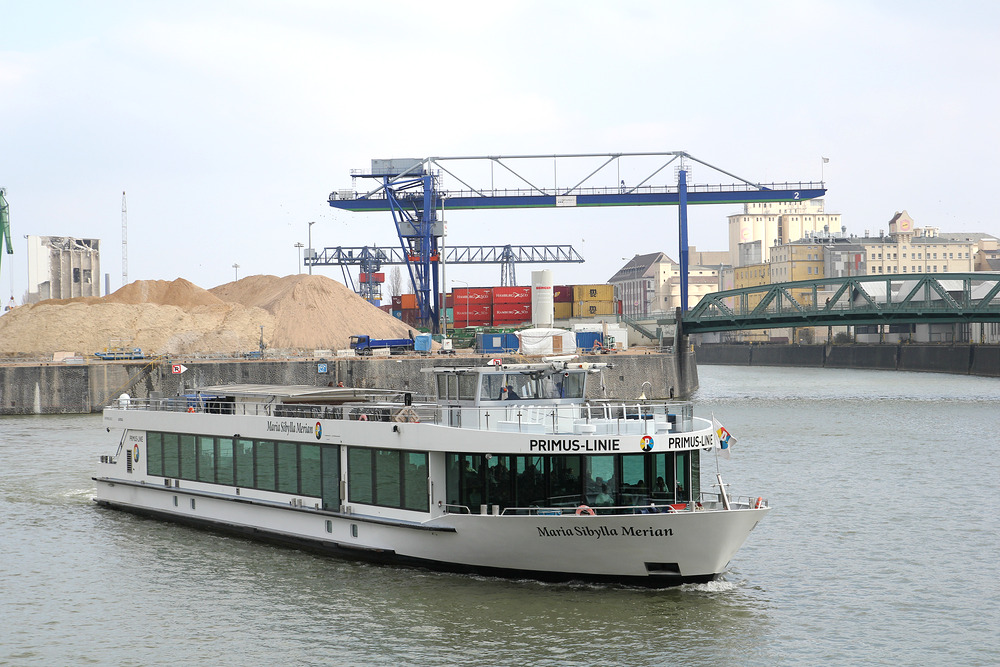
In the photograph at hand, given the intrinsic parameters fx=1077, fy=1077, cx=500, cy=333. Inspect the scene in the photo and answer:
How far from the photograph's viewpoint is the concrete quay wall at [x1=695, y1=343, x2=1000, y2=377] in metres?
102

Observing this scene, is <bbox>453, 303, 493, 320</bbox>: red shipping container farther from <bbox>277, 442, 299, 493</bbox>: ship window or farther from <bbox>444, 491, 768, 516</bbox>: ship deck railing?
<bbox>444, 491, 768, 516</bbox>: ship deck railing

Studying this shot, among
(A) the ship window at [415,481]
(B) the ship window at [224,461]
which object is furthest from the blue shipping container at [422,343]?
(A) the ship window at [415,481]

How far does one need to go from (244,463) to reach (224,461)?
816 millimetres

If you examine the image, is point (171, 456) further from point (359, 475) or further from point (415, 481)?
point (415, 481)

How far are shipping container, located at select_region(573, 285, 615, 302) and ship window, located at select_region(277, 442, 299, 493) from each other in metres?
77.3

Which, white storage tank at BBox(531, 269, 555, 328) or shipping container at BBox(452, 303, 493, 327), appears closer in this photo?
white storage tank at BBox(531, 269, 555, 328)

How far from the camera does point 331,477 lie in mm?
21938

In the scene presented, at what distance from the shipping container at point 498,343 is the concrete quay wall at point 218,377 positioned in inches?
280

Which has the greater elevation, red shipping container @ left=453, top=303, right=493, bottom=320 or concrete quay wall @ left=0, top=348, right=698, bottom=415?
red shipping container @ left=453, top=303, right=493, bottom=320

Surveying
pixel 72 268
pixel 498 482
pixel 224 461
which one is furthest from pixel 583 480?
pixel 72 268

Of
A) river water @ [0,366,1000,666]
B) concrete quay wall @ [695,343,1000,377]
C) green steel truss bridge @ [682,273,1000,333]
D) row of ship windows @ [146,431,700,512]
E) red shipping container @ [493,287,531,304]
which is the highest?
red shipping container @ [493,287,531,304]

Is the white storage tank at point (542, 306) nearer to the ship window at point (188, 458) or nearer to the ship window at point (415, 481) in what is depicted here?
the ship window at point (188, 458)

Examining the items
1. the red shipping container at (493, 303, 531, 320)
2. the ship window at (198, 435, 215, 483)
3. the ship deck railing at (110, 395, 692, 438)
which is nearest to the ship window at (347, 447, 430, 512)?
the ship deck railing at (110, 395, 692, 438)

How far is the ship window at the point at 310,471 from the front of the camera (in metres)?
22.2
